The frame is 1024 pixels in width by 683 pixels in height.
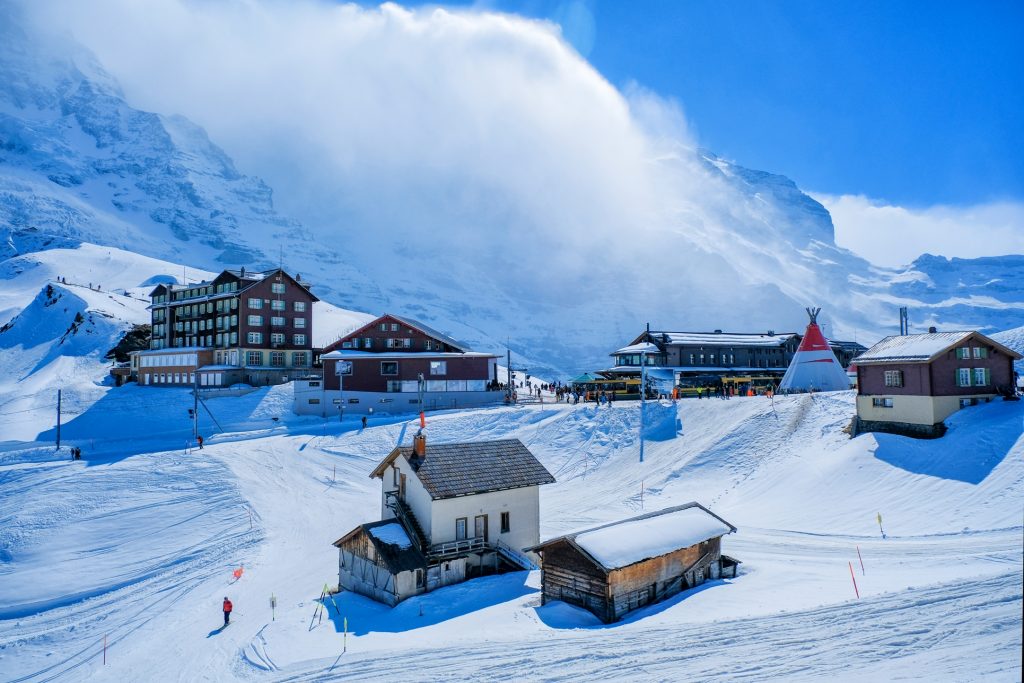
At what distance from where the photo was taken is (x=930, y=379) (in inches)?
1426

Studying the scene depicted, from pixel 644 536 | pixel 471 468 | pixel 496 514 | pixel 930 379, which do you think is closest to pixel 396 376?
pixel 471 468

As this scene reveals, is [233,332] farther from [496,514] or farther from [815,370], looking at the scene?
[815,370]

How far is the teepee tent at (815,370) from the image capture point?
56375mm

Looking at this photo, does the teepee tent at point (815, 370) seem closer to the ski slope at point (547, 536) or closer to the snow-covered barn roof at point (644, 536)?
the ski slope at point (547, 536)

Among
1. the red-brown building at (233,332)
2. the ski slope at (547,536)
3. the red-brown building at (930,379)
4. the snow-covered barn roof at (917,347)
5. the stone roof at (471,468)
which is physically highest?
the red-brown building at (233,332)

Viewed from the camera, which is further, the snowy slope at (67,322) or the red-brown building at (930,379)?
the snowy slope at (67,322)

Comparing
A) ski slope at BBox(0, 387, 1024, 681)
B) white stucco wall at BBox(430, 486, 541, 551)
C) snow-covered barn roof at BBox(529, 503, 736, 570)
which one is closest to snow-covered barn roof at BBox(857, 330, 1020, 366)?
ski slope at BBox(0, 387, 1024, 681)

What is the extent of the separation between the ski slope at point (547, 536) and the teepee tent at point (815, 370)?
8.77 metres

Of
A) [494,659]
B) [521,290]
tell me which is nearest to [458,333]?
[521,290]

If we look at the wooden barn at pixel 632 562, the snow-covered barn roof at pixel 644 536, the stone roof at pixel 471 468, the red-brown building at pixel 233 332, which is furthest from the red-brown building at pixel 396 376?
the wooden barn at pixel 632 562

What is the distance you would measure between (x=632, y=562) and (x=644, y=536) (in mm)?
2023

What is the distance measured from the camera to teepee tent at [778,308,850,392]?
2219 inches

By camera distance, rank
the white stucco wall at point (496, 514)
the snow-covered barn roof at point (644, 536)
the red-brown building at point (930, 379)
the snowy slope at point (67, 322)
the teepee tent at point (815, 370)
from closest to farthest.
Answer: the snow-covered barn roof at point (644, 536), the white stucco wall at point (496, 514), the red-brown building at point (930, 379), the teepee tent at point (815, 370), the snowy slope at point (67, 322)

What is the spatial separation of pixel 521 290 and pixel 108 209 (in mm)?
124056
